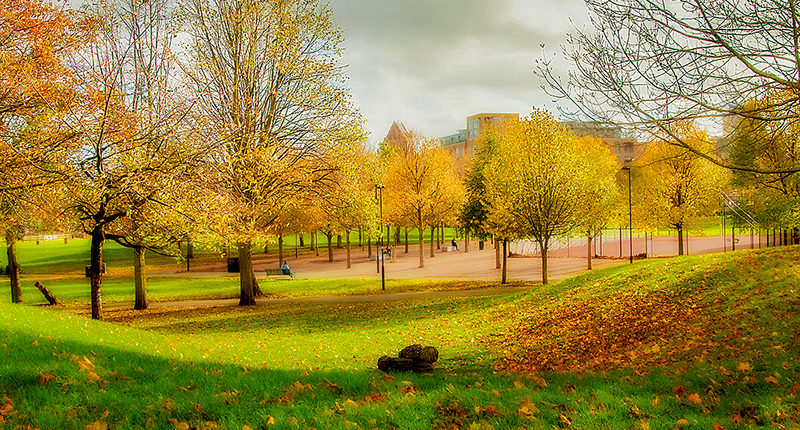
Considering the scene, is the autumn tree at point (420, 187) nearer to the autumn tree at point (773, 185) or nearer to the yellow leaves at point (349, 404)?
the autumn tree at point (773, 185)

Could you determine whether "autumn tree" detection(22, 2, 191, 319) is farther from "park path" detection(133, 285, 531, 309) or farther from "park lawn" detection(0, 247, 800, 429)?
"park path" detection(133, 285, 531, 309)

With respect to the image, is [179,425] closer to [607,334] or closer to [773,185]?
[607,334]

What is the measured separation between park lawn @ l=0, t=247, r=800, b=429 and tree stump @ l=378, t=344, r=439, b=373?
1.23 feet

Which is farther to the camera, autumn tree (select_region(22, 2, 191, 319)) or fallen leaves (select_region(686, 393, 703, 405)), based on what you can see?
autumn tree (select_region(22, 2, 191, 319))

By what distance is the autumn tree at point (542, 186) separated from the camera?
22.5 meters

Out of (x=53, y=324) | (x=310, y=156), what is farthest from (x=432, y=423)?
(x=310, y=156)

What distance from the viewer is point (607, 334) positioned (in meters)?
10.4

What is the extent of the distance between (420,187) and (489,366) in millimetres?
35905

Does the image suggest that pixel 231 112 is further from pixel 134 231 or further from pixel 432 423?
pixel 432 423

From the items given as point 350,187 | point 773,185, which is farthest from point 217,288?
point 773,185

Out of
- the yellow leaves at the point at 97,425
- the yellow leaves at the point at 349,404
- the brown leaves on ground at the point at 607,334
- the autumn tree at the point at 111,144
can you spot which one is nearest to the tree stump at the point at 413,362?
the brown leaves on ground at the point at 607,334

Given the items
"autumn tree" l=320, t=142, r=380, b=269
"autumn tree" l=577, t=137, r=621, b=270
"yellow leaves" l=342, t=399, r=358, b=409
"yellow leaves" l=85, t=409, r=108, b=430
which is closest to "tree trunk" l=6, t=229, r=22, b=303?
"autumn tree" l=320, t=142, r=380, b=269

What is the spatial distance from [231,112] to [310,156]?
11.2ft

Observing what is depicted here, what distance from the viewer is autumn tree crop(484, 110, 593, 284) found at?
2250cm
